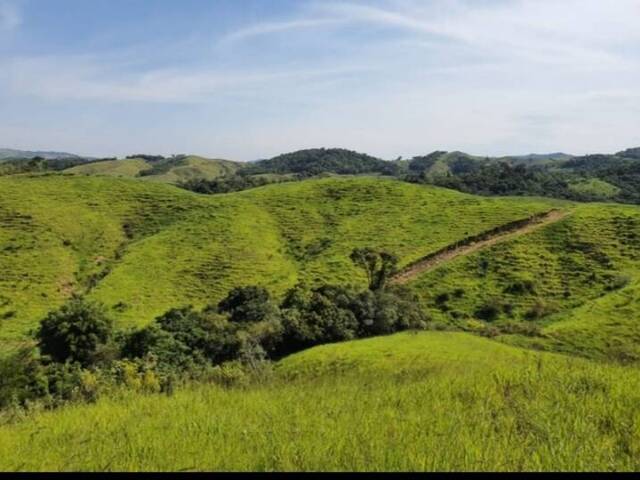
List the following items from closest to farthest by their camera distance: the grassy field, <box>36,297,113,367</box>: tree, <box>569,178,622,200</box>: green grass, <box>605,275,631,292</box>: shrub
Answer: the grassy field → <box>36,297,113,367</box>: tree → <box>605,275,631,292</box>: shrub → <box>569,178,622,200</box>: green grass

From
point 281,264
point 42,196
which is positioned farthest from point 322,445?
point 42,196

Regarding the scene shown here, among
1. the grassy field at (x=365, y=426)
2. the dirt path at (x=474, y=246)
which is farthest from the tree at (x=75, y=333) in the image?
the grassy field at (x=365, y=426)

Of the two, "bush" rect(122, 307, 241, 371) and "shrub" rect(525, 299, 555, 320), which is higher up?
"bush" rect(122, 307, 241, 371)

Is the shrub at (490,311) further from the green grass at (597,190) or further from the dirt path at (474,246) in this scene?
the green grass at (597,190)

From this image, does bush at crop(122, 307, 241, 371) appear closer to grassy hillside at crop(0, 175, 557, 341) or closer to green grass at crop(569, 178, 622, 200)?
grassy hillside at crop(0, 175, 557, 341)

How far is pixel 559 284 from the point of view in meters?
76.2

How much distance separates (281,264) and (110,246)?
2885cm

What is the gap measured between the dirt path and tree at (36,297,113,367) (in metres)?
40.9

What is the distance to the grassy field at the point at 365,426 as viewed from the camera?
5176 mm

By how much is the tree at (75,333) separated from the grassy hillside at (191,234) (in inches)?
586

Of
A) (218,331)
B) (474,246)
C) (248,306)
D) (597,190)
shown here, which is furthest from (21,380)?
(597,190)

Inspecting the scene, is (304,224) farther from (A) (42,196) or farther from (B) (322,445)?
(B) (322,445)

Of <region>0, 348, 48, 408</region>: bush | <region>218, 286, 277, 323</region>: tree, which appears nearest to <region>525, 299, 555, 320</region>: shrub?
<region>218, 286, 277, 323</region>: tree

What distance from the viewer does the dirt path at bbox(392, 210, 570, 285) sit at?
84750 mm
